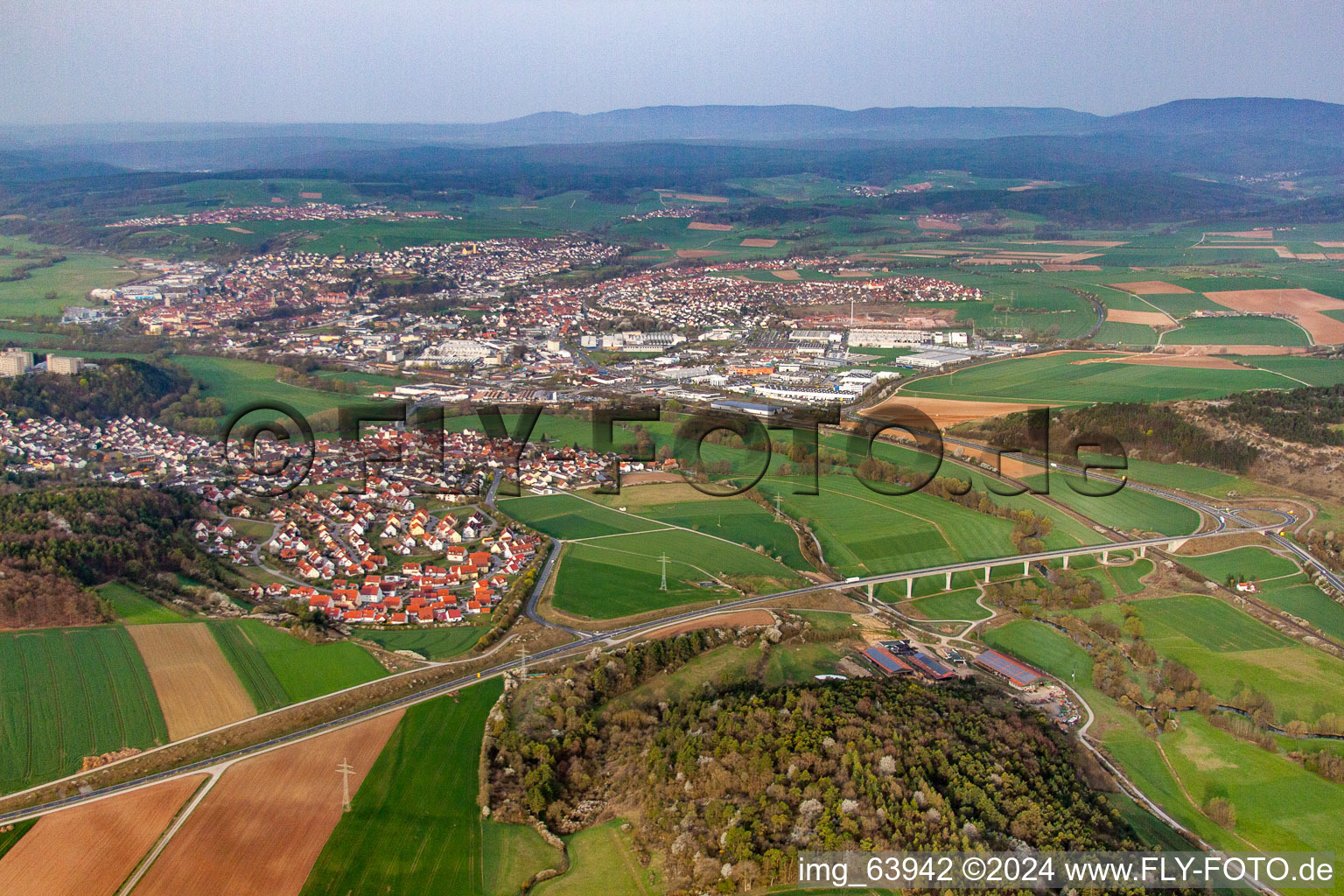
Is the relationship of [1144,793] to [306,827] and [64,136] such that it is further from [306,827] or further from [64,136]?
[64,136]

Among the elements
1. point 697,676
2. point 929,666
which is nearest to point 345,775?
point 697,676

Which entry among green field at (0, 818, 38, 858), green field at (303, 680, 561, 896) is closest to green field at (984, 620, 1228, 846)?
green field at (303, 680, 561, 896)

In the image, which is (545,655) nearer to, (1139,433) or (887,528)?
(887,528)

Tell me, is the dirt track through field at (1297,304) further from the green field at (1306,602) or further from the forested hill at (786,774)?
the forested hill at (786,774)

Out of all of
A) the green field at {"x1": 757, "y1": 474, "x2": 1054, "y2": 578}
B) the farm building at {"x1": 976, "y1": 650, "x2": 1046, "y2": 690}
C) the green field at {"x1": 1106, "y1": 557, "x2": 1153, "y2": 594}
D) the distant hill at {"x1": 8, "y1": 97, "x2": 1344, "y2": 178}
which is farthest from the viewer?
the distant hill at {"x1": 8, "y1": 97, "x2": 1344, "y2": 178}

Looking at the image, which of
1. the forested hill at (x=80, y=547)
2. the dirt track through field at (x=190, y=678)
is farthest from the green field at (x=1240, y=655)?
the forested hill at (x=80, y=547)

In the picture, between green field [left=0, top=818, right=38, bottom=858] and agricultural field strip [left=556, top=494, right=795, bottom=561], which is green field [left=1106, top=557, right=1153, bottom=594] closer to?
agricultural field strip [left=556, top=494, right=795, bottom=561]

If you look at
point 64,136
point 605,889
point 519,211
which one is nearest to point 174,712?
point 605,889
